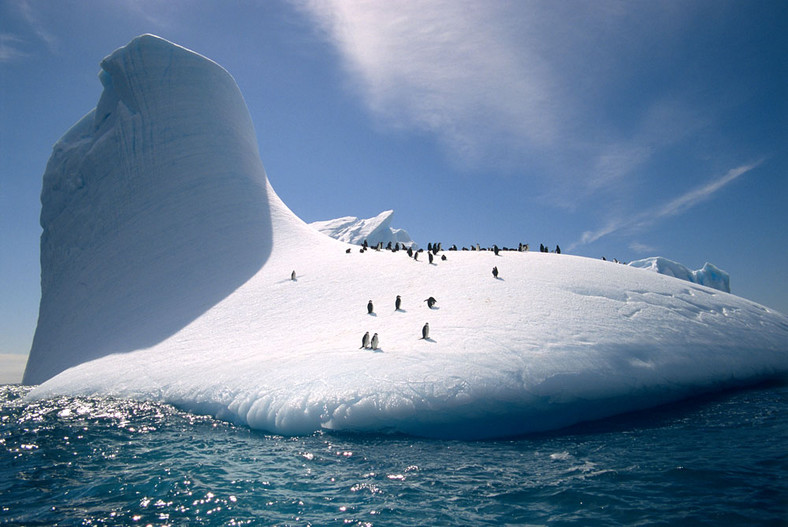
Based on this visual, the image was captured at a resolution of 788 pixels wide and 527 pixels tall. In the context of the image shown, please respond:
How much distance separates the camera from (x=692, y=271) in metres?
54.1

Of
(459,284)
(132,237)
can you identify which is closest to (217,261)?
(132,237)

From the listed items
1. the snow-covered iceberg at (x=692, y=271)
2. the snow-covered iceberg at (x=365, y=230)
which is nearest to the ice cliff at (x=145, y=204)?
the snow-covered iceberg at (x=365, y=230)

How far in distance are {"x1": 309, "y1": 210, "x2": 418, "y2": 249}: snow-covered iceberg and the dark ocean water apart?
148 feet

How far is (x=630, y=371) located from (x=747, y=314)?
8.16 metres

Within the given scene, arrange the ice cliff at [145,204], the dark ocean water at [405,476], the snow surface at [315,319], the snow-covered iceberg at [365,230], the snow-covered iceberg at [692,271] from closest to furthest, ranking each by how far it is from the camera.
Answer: the dark ocean water at [405,476] → the snow surface at [315,319] → the ice cliff at [145,204] → the snow-covered iceberg at [692,271] → the snow-covered iceberg at [365,230]

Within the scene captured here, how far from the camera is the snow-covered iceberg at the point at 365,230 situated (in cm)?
5472

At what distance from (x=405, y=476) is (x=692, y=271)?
2436 inches

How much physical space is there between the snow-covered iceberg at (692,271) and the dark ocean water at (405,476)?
49842 millimetres

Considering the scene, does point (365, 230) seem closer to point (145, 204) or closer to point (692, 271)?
point (145, 204)

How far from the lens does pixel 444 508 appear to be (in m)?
5.42

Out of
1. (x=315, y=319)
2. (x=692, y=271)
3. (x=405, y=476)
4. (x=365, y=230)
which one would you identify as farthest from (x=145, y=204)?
(x=692, y=271)

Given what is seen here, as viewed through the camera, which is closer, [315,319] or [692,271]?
[315,319]

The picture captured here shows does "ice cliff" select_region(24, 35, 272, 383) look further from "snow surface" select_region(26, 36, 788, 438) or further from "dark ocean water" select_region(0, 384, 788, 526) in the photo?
"dark ocean water" select_region(0, 384, 788, 526)

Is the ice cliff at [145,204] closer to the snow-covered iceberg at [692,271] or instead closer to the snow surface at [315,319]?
the snow surface at [315,319]
